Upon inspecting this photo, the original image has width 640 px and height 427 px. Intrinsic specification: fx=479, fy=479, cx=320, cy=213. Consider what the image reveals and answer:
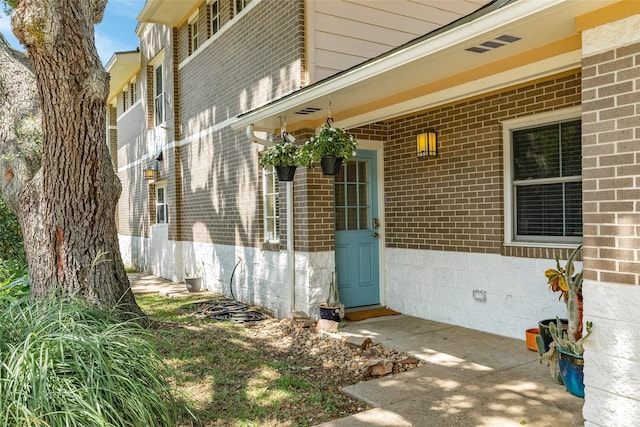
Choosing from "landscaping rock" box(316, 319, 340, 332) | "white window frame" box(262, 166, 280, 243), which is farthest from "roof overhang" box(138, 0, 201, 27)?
"landscaping rock" box(316, 319, 340, 332)

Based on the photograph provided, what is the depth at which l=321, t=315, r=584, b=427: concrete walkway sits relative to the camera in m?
3.46

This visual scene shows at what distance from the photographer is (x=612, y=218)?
2.85 meters

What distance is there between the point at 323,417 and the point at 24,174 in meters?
4.18

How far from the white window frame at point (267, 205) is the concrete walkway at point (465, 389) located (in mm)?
2418

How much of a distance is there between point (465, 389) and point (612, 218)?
1.92 m

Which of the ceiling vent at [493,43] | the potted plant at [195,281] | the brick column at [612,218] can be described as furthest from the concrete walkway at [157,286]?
the brick column at [612,218]

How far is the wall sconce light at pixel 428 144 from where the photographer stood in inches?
246

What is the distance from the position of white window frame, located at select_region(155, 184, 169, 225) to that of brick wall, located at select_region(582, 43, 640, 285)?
34.9ft

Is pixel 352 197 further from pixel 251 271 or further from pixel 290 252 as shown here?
pixel 251 271

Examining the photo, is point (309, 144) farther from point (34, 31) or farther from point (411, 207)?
point (34, 31)

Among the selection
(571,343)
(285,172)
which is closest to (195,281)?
(285,172)

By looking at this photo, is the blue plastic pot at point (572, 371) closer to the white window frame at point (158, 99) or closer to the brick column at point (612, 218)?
the brick column at point (612, 218)

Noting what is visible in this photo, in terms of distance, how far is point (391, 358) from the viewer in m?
4.84

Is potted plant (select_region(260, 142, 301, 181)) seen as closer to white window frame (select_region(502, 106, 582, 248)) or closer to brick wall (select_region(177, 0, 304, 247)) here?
brick wall (select_region(177, 0, 304, 247))
